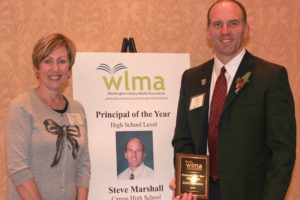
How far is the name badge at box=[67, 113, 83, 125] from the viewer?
3.45 meters

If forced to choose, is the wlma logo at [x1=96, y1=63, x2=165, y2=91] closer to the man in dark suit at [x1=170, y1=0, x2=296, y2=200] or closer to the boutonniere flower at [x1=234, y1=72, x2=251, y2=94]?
the man in dark suit at [x1=170, y1=0, x2=296, y2=200]

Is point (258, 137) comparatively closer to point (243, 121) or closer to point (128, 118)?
point (243, 121)

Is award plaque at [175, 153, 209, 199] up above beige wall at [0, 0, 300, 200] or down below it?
below

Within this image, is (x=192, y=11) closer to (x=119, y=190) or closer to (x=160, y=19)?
(x=160, y=19)

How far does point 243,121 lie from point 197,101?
0.44 meters

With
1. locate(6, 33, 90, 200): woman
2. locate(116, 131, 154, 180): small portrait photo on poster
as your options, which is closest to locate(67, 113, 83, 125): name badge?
locate(6, 33, 90, 200): woman

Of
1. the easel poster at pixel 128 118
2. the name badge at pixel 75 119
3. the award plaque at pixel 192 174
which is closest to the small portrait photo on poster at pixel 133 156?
the easel poster at pixel 128 118

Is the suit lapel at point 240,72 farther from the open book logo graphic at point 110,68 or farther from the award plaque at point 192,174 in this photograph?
the open book logo graphic at point 110,68

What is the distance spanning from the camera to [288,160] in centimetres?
307

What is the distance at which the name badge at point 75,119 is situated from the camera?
11.3 ft

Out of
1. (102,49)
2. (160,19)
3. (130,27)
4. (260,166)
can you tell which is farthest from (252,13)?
(260,166)

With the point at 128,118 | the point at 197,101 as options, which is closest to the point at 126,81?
the point at 128,118

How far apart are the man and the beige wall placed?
918 mm

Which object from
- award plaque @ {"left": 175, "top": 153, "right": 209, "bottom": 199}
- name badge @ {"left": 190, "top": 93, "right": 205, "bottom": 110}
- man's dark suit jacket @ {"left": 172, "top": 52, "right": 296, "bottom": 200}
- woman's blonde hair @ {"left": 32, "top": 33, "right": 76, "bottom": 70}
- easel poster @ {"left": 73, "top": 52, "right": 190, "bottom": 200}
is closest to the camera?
man's dark suit jacket @ {"left": 172, "top": 52, "right": 296, "bottom": 200}
